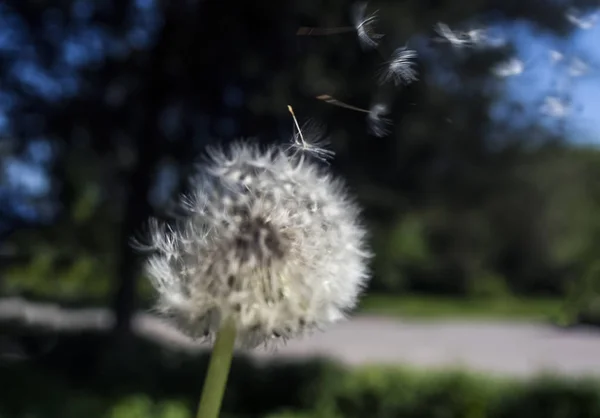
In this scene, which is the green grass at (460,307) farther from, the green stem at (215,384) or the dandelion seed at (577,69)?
the green stem at (215,384)

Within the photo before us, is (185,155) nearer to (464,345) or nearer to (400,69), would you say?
(400,69)

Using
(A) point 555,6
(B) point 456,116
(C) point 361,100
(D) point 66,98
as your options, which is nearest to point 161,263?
(A) point 555,6

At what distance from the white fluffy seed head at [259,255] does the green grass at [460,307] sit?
20.0 m

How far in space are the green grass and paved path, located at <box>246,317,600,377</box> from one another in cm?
131

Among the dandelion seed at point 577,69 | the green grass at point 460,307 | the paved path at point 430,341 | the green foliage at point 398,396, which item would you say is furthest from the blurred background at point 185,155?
the green grass at point 460,307

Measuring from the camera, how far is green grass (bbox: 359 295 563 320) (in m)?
21.4

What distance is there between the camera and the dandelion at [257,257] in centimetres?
79

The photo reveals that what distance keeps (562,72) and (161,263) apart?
0.59 metres

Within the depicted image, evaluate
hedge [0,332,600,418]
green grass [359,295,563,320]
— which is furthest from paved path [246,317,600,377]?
hedge [0,332,600,418]

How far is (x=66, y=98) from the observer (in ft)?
21.2

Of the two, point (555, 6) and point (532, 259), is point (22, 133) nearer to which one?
point (555, 6)

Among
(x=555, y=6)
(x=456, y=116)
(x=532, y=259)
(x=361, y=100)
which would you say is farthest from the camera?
(x=532, y=259)

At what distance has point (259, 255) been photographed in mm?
815

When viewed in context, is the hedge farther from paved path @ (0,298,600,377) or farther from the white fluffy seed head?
the white fluffy seed head
